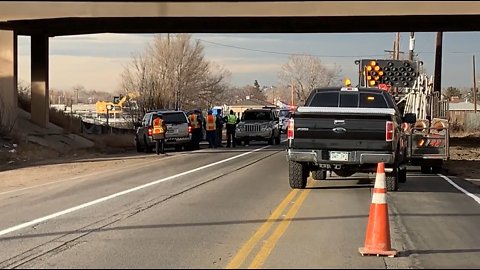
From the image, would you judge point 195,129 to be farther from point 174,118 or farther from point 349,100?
point 349,100

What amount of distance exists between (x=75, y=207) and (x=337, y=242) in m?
5.69

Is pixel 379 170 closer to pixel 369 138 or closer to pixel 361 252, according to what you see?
pixel 361 252

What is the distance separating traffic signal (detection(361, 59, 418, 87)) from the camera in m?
24.4

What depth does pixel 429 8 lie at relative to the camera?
20203 mm

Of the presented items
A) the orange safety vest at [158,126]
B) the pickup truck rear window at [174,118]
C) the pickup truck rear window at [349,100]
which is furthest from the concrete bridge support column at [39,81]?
the pickup truck rear window at [349,100]

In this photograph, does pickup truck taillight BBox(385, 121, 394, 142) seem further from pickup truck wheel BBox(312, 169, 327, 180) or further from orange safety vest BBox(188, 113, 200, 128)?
orange safety vest BBox(188, 113, 200, 128)

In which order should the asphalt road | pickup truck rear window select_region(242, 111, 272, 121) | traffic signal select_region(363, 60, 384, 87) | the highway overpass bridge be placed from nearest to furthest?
the asphalt road < the highway overpass bridge < traffic signal select_region(363, 60, 384, 87) < pickup truck rear window select_region(242, 111, 272, 121)

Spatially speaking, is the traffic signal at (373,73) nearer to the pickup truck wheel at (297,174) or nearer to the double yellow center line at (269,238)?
the pickup truck wheel at (297,174)

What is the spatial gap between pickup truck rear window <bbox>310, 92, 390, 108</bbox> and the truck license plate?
7.07 ft

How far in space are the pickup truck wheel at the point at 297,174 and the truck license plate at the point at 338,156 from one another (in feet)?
3.43

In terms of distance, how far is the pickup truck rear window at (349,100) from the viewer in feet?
50.1

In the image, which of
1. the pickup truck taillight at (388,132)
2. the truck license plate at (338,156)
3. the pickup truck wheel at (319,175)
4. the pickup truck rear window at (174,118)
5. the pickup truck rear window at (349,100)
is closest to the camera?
the pickup truck taillight at (388,132)

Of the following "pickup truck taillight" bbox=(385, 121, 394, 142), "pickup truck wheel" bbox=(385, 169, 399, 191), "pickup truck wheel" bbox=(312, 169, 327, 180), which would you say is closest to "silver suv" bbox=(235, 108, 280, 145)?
"pickup truck wheel" bbox=(312, 169, 327, 180)

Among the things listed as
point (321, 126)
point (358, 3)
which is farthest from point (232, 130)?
point (321, 126)
